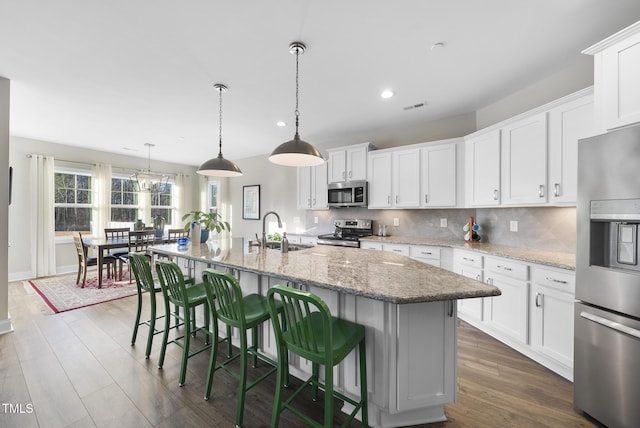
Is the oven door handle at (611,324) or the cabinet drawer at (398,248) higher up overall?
the cabinet drawer at (398,248)

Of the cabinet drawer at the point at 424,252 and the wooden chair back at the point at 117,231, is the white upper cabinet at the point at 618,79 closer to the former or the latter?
the cabinet drawer at the point at 424,252

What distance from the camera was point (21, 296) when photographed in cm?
399

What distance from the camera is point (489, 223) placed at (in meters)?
3.54

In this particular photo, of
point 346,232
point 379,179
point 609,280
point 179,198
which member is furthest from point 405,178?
point 179,198

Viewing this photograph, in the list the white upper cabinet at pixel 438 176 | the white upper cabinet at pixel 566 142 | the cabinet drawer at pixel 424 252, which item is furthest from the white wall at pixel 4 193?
the white upper cabinet at pixel 566 142

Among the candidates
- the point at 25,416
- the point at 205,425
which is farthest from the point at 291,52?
the point at 25,416

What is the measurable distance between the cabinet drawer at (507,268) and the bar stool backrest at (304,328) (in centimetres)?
205

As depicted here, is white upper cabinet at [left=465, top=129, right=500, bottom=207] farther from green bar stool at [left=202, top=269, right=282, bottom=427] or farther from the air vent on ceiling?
green bar stool at [left=202, top=269, right=282, bottom=427]

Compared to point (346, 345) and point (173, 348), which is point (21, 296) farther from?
point (346, 345)

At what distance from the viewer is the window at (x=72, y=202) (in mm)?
5480

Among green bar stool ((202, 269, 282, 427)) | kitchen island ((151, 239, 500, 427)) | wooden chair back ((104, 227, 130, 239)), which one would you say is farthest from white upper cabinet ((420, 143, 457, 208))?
wooden chair back ((104, 227, 130, 239))

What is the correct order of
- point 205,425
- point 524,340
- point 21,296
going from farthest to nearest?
point 21,296 < point 524,340 < point 205,425

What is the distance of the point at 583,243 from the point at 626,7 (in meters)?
1.68

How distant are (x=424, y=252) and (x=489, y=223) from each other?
95 centimetres
